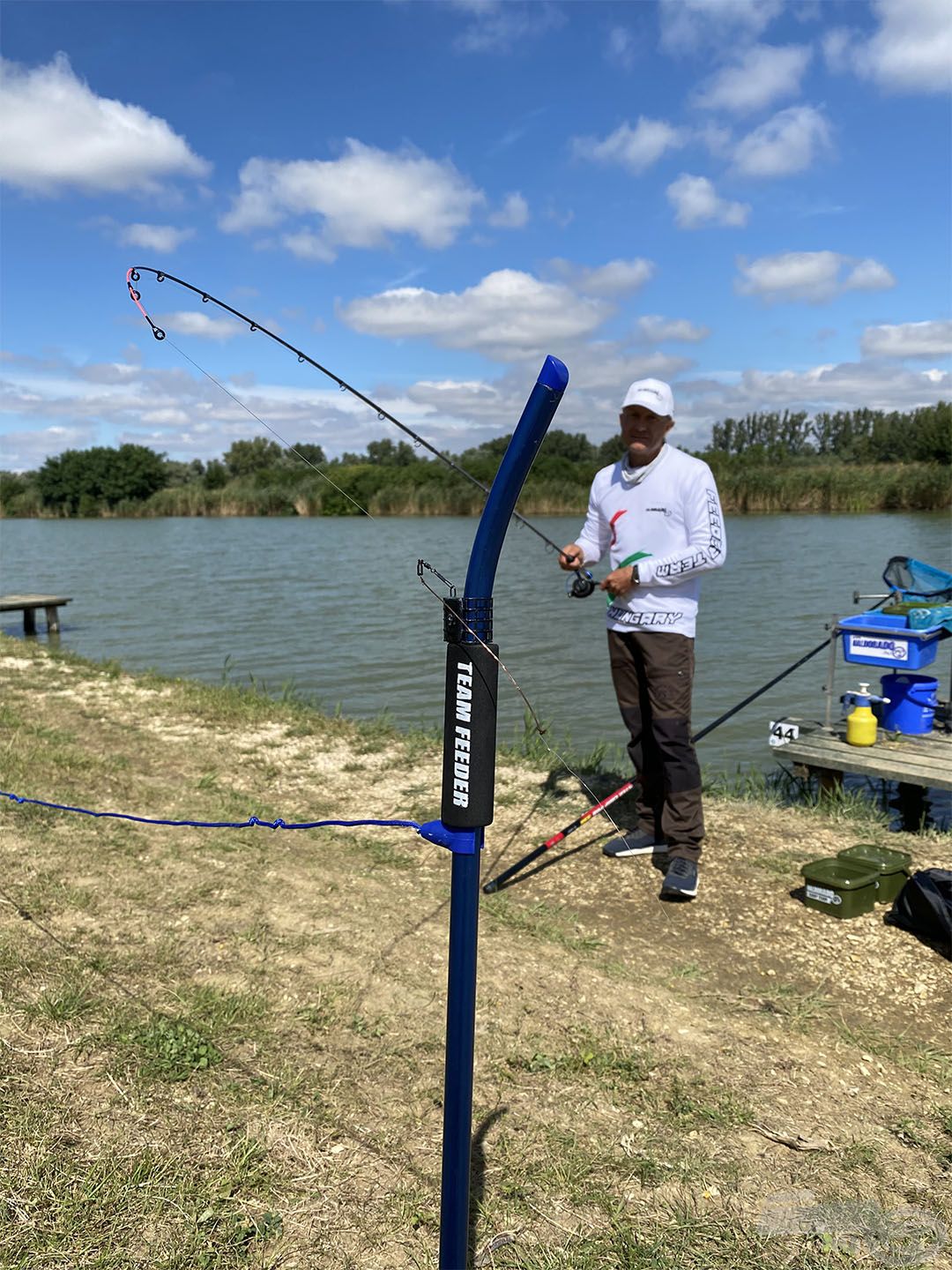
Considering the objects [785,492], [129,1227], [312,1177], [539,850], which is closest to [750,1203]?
[312,1177]

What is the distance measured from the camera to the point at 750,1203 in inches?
97.8

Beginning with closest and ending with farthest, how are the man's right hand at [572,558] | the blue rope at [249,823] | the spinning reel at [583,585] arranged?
the blue rope at [249,823], the man's right hand at [572,558], the spinning reel at [583,585]

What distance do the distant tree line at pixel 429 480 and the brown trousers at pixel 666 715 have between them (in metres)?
26.0

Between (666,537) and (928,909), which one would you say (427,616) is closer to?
(666,537)

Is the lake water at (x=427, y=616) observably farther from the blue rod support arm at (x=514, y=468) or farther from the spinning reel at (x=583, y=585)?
the blue rod support arm at (x=514, y=468)

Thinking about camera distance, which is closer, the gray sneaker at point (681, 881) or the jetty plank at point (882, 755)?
the gray sneaker at point (681, 881)

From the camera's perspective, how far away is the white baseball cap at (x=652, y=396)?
14.1 ft

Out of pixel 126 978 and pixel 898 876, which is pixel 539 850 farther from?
pixel 126 978

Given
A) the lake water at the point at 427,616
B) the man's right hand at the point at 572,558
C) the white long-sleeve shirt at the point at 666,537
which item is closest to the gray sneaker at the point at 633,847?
the white long-sleeve shirt at the point at 666,537

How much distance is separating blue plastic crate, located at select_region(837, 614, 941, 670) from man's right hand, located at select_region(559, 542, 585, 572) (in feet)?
10.8

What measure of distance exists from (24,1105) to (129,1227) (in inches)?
21.5

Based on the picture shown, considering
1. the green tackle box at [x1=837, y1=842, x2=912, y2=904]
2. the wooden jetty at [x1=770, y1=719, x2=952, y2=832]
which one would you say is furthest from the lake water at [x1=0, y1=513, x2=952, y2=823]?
the green tackle box at [x1=837, y1=842, x2=912, y2=904]

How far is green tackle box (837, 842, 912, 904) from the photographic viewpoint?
448cm

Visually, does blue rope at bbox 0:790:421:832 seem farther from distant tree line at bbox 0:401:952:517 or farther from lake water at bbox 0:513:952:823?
distant tree line at bbox 0:401:952:517
